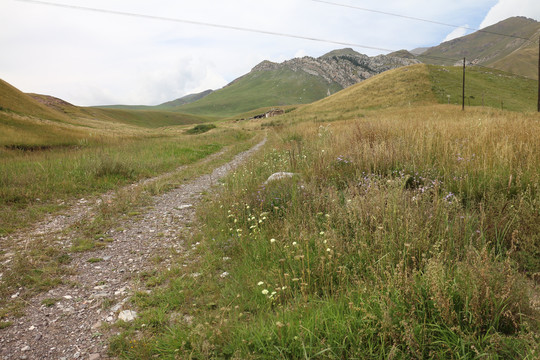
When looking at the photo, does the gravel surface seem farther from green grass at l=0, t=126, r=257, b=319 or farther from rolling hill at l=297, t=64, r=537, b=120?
rolling hill at l=297, t=64, r=537, b=120

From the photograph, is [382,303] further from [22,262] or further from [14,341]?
[22,262]

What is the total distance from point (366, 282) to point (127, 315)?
2798mm

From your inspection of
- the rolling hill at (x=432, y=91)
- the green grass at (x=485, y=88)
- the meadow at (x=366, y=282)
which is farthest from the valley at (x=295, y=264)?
the green grass at (x=485, y=88)

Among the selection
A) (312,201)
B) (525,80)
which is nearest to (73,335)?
(312,201)

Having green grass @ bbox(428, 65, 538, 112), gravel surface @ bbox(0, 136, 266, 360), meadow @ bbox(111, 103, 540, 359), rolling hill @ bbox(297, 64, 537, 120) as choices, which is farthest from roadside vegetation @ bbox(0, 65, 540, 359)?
green grass @ bbox(428, 65, 538, 112)

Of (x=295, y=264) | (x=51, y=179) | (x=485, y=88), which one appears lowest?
(x=295, y=264)

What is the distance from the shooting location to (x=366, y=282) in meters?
2.68

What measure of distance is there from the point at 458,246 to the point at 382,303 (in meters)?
1.74

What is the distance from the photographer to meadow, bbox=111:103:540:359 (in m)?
2.15

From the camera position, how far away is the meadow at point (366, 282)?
215cm

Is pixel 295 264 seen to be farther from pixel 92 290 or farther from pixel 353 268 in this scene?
pixel 92 290

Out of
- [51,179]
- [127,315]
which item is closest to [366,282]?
[127,315]

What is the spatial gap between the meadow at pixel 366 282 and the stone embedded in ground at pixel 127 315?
0.38ft

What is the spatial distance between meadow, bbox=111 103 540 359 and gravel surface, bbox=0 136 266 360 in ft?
1.06
